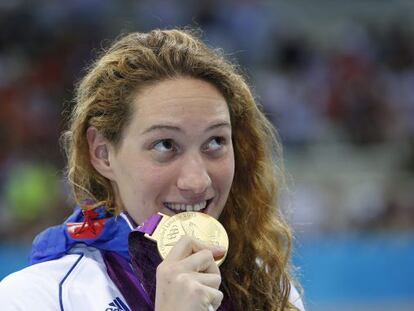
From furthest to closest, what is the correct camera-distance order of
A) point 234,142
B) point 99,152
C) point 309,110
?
point 309,110
point 234,142
point 99,152

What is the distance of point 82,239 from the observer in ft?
7.43

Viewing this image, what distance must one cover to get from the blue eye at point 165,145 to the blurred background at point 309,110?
5.03 metres

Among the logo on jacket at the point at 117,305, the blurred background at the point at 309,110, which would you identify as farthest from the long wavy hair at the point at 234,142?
the blurred background at the point at 309,110

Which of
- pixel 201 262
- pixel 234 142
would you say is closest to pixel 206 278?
pixel 201 262

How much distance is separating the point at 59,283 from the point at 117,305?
0.49ft

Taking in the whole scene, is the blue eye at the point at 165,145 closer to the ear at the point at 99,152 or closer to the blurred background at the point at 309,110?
the ear at the point at 99,152

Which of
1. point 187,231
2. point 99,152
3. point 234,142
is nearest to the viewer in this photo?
point 187,231

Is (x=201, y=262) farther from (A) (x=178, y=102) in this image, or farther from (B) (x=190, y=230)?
(A) (x=178, y=102)

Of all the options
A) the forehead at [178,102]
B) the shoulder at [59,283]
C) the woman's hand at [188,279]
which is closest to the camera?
the woman's hand at [188,279]

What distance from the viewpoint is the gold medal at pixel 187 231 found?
208 centimetres

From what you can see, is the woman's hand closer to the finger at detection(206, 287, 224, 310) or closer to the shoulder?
the finger at detection(206, 287, 224, 310)

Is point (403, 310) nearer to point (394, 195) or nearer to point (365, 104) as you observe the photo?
point (394, 195)

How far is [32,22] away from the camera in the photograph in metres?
10.9

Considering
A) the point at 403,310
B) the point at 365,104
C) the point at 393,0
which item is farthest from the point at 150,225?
the point at 393,0
